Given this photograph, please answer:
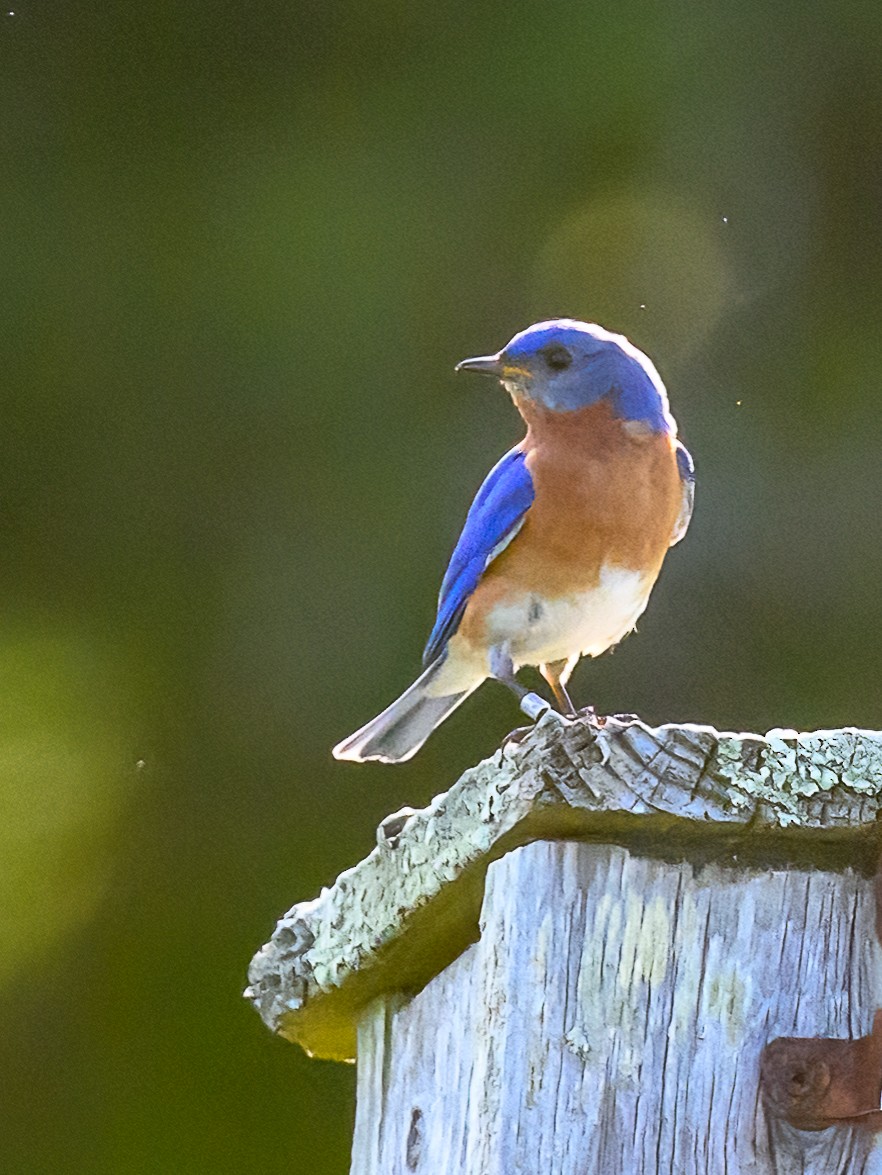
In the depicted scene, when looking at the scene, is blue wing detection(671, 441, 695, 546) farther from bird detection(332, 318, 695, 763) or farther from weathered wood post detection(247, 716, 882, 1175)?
weathered wood post detection(247, 716, 882, 1175)

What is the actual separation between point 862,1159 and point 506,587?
5.67ft

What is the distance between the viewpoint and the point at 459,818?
2504 mm

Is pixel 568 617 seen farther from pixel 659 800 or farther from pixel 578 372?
pixel 659 800

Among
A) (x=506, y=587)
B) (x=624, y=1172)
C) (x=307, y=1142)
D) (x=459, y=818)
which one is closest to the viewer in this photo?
(x=624, y=1172)

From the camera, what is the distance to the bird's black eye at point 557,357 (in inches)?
164

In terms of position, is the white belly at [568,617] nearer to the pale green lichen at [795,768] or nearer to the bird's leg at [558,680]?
the bird's leg at [558,680]

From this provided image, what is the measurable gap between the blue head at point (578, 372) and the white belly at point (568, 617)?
0.32m

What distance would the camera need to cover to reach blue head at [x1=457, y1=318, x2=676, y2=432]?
4.05 metres

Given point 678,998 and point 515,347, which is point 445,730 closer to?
point 515,347

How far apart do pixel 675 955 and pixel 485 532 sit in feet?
5.43

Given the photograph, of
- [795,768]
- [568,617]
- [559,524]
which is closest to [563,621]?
[568,617]

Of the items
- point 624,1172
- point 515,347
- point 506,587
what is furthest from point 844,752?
point 515,347

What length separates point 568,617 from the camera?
3920 mm

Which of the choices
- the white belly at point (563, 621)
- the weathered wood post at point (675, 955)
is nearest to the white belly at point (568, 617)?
the white belly at point (563, 621)
